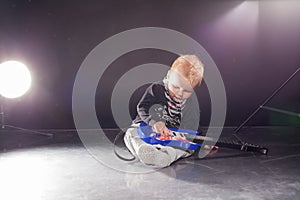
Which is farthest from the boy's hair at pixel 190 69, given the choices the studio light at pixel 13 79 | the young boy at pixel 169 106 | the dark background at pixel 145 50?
the studio light at pixel 13 79

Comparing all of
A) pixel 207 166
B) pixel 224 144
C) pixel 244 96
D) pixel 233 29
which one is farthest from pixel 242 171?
pixel 233 29

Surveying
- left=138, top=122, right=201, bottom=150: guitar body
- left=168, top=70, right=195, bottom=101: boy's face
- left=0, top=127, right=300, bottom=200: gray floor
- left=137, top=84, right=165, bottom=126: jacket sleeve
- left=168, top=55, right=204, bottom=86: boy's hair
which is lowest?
left=0, top=127, right=300, bottom=200: gray floor

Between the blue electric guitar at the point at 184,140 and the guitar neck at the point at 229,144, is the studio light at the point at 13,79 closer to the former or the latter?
the blue electric guitar at the point at 184,140

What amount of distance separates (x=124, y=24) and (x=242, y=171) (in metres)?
1.31

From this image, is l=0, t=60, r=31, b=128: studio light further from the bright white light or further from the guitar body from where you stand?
the guitar body

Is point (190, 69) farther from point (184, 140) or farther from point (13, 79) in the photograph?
point (13, 79)

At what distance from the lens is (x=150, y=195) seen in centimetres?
125

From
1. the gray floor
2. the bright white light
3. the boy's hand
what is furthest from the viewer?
the bright white light

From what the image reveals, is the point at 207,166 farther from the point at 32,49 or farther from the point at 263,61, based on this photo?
the point at 32,49

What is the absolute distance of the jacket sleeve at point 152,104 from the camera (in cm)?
171

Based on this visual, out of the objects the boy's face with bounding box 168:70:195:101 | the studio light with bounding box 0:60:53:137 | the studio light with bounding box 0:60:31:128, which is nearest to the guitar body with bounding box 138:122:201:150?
the boy's face with bounding box 168:70:195:101

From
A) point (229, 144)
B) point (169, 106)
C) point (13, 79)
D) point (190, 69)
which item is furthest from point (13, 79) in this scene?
point (229, 144)

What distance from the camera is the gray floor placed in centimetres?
127

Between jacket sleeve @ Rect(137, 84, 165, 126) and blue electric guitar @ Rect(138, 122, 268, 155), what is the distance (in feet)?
0.23
